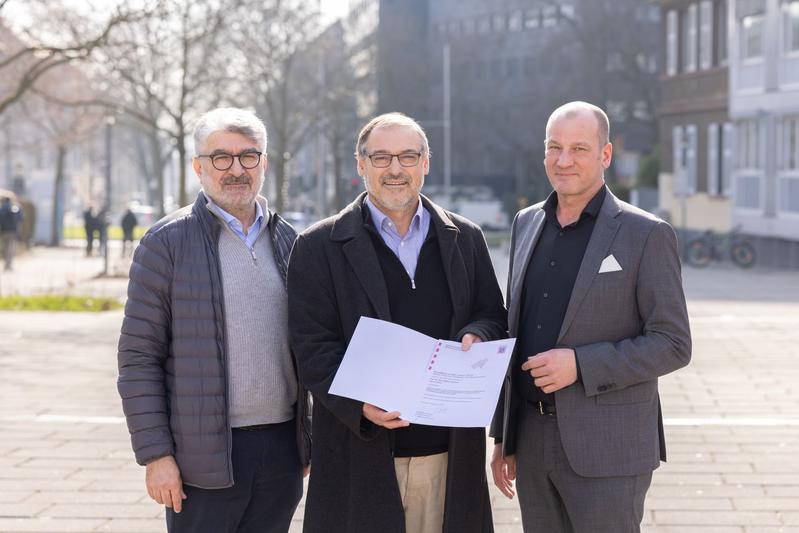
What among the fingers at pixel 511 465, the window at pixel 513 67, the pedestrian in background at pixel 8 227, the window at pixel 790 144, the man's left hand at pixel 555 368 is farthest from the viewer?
the window at pixel 513 67

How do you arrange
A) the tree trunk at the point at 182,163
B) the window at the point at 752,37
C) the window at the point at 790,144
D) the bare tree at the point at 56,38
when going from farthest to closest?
the window at the point at 752,37 < the window at the point at 790,144 < the tree trunk at the point at 182,163 < the bare tree at the point at 56,38

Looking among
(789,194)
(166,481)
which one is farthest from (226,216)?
(789,194)

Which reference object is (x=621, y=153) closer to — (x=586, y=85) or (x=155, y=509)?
(x=586, y=85)

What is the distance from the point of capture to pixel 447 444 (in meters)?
4.38

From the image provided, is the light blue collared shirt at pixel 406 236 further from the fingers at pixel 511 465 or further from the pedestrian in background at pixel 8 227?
the pedestrian in background at pixel 8 227

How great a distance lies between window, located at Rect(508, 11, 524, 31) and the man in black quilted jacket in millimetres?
78797

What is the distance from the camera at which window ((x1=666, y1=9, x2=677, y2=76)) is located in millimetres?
41594

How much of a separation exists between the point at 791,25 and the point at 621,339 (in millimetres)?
31263

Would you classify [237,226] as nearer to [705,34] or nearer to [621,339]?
[621,339]

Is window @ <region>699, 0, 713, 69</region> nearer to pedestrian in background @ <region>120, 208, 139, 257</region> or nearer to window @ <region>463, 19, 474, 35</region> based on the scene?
pedestrian in background @ <region>120, 208, 139, 257</region>

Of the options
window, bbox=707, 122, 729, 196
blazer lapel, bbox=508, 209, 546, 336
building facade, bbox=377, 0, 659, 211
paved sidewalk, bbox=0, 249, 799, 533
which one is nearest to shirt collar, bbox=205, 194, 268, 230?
blazer lapel, bbox=508, 209, 546, 336

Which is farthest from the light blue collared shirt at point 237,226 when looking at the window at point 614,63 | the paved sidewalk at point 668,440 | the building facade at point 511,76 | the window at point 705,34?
the window at point 614,63

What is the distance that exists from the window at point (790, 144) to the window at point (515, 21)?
48758mm

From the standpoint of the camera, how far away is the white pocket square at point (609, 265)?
429cm
